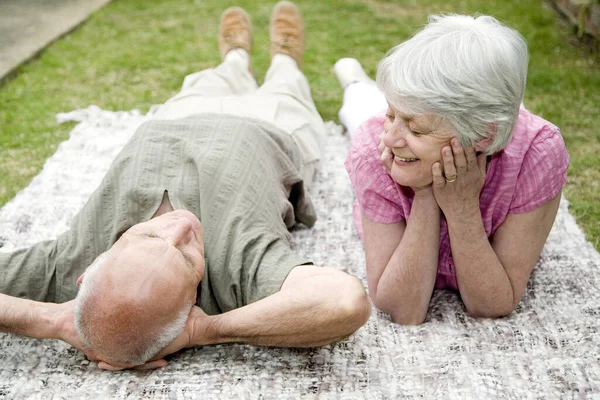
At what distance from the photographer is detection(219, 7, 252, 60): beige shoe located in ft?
13.5

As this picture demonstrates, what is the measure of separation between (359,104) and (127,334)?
79.4 inches

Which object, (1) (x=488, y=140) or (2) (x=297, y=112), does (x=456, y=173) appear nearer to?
(1) (x=488, y=140)

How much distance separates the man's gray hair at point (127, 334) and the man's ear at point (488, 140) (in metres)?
0.92

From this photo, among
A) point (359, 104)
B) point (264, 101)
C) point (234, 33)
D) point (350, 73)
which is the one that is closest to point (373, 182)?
point (264, 101)

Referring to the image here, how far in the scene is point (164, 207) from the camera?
2.30 metres

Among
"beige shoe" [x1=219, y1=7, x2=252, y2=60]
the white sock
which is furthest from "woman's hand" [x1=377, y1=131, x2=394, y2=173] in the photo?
"beige shoe" [x1=219, y1=7, x2=252, y2=60]

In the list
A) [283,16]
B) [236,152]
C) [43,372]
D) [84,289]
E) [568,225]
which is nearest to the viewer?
[84,289]

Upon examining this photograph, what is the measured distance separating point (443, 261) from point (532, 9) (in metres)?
3.99

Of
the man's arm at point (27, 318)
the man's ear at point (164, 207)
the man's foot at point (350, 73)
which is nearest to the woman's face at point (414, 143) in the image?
the man's ear at point (164, 207)

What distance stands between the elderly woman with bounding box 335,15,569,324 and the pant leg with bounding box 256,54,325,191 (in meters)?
0.83

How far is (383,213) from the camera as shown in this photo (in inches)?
87.3

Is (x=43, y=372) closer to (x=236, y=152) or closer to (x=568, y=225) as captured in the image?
(x=236, y=152)

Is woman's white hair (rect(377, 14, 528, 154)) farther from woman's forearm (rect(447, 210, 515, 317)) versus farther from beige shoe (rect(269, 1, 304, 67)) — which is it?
beige shoe (rect(269, 1, 304, 67))

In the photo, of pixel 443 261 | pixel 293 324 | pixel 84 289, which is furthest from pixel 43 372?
pixel 443 261
